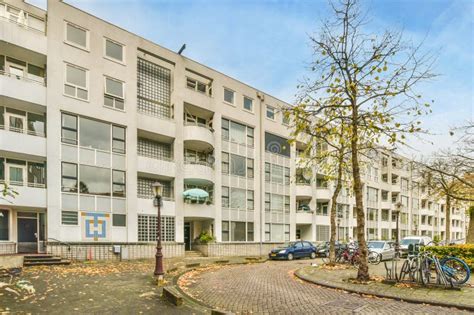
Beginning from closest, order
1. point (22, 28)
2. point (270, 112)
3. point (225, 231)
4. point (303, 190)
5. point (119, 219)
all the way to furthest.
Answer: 1. point (22, 28)
2. point (119, 219)
3. point (225, 231)
4. point (270, 112)
5. point (303, 190)

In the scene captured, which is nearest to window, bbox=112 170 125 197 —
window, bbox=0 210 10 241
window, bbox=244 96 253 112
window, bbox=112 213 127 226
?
window, bbox=112 213 127 226

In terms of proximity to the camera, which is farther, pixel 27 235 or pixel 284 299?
pixel 27 235

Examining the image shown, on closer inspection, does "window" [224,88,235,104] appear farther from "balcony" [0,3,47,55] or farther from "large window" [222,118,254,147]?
"balcony" [0,3,47,55]

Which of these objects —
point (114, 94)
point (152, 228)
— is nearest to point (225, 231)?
point (152, 228)

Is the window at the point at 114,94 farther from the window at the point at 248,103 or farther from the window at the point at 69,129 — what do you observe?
the window at the point at 248,103

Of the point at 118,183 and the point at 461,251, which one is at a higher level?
the point at 118,183

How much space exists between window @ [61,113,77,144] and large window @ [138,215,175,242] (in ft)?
23.0

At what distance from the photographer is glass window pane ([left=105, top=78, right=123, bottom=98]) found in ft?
74.9

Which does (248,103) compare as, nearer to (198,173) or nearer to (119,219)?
(198,173)

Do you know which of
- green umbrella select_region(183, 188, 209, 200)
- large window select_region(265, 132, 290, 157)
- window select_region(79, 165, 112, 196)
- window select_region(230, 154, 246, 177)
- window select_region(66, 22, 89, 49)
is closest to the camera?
window select_region(79, 165, 112, 196)

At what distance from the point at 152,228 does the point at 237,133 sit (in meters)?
12.1

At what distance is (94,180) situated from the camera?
845 inches

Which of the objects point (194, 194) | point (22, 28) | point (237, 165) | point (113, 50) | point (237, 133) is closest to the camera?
point (22, 28)

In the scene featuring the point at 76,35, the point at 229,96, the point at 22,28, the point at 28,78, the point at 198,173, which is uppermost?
the point at 76,35
